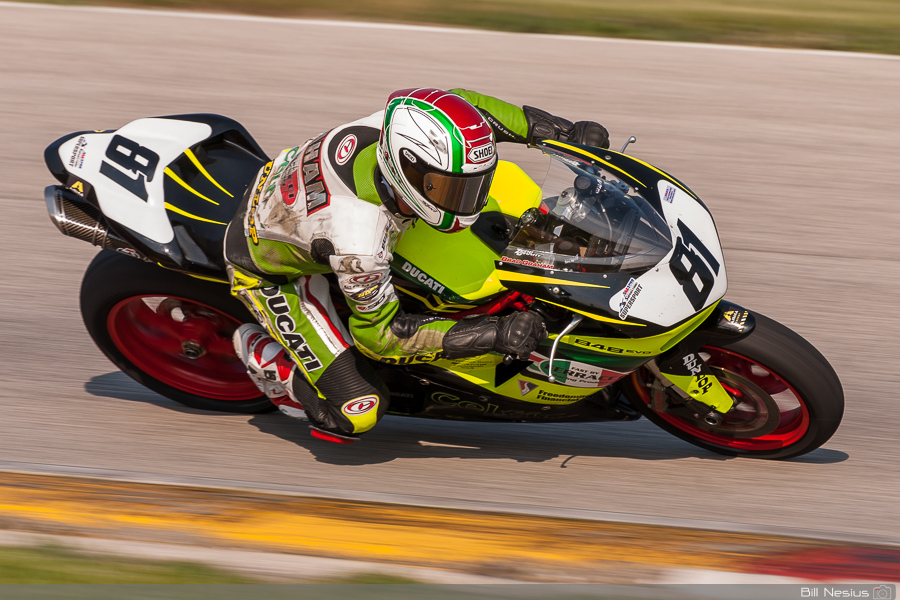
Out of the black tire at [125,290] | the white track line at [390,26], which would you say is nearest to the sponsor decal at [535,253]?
the black tire at [125,290]

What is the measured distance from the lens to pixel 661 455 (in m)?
4.20

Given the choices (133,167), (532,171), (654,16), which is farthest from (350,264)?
(654,16)

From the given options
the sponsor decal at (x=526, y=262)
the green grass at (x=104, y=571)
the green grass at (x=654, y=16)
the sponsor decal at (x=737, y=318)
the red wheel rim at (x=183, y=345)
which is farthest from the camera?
the green grass at (x=654, y=16)

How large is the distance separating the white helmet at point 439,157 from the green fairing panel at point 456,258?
10.6 inches

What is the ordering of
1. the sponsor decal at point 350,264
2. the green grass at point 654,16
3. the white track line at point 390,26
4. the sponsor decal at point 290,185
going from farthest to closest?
the green grass at point 654,16, the white track line at point 390,26, the sponsor decal at point 290,185, the sponsor decal at point 350,264

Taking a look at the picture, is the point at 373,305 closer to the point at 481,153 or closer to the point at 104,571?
the point at 481,153

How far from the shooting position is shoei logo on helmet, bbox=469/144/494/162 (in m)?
3.20

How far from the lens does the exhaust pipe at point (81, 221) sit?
3.96 m

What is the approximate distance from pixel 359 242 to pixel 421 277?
37 cm

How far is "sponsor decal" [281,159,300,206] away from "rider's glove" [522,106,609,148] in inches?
41.3

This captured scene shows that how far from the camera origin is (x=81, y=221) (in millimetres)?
3992

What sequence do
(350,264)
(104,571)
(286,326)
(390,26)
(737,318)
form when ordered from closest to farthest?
1. (104,571)
2. (350,264)
3. (737,318)
4. (286,326)
5. (390,26)

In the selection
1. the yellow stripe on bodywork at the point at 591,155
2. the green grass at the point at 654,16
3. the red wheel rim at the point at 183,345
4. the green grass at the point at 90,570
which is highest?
the green grass at the point at 654,16

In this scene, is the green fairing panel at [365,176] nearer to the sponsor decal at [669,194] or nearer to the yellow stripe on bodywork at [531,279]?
the yellow stripe on bodywork at [531,279]
